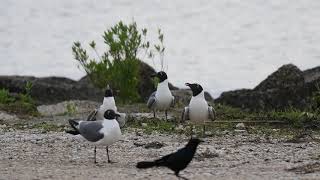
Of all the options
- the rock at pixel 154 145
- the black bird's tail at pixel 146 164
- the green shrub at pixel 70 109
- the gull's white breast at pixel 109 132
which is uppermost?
the green shrub at pixel 70 109

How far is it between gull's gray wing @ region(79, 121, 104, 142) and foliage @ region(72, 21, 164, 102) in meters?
8.73

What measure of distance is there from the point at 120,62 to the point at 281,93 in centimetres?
431

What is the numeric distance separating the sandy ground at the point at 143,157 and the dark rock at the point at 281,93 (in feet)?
19.2

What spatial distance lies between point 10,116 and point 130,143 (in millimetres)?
6316

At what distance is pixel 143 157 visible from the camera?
41.5 ft

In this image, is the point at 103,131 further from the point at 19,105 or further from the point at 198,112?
the point at 19,105

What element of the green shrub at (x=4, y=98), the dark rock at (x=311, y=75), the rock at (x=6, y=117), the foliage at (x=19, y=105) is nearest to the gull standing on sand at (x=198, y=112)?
the rock at (x=6, y=117)

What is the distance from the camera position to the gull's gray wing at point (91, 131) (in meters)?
12.2

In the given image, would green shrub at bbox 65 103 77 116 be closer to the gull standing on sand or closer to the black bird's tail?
the gull standing on sand

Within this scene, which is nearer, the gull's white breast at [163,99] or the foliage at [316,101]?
the gull's white breast at [163,99]

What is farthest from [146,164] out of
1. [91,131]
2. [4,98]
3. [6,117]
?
[4,98]

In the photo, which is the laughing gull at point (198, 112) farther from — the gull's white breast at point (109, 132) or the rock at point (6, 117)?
the rock at point (6, 117)

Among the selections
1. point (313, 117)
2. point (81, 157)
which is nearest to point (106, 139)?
point (81, 157)

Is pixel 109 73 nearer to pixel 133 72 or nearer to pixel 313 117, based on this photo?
pixel 133 72
